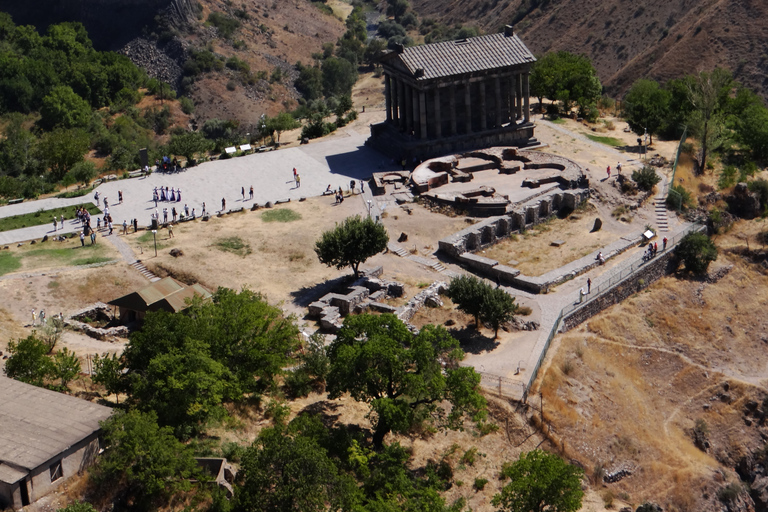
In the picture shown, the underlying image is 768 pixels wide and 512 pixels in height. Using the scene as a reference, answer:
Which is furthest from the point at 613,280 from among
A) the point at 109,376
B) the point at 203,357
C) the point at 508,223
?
the point at 109,376

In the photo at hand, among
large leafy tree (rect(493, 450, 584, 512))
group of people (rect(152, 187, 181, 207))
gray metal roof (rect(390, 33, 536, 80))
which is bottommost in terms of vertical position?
large leafy tree (rect(493, 450, 584, 512))

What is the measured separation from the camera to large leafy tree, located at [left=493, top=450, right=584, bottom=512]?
40.5 m

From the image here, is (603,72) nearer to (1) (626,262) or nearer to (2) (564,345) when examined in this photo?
(1) (626,262)

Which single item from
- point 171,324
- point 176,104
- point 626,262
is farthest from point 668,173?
point 176,104

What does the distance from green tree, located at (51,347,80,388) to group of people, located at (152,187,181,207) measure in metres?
29.9

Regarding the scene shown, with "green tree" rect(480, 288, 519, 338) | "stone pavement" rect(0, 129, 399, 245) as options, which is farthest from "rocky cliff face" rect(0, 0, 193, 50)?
"green tree" rect(480, 288, 519, 338)

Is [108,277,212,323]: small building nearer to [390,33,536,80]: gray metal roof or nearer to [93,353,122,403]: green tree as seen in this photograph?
[93,353,122,403]: green tree

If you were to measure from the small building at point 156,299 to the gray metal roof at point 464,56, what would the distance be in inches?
1272

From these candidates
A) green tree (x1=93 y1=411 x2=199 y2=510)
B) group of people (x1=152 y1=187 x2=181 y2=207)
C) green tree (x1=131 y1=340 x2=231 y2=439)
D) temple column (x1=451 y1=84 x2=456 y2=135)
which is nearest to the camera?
green tree (x1=93 y1=411 x2=199 y2=510)

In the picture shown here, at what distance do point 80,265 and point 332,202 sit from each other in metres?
21.1

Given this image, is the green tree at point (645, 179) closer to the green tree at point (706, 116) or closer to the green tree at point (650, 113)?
the green tree at point (706, 116)

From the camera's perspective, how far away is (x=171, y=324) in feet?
149

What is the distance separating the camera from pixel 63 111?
117062 millimetres

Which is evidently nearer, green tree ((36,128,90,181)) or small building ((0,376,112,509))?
small building ((0,376,112,509))
